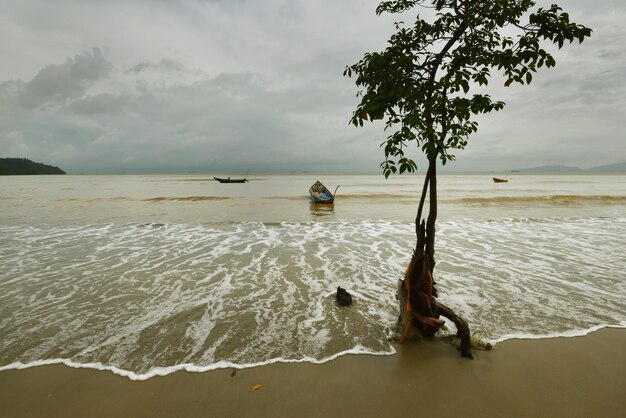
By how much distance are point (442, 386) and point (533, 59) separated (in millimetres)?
4866

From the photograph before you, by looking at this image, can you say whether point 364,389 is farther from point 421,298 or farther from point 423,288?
point 423,288

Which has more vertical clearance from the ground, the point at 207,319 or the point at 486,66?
the point at 486,66

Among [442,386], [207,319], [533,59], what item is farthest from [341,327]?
[533,59]

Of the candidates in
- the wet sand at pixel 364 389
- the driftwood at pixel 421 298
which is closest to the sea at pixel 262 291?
the wet sand at pixel 364 389

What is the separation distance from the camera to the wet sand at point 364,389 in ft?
12.8

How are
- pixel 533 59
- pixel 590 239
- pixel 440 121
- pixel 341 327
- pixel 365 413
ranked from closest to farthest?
1. pixel 365 413
2. pixel 533 59
3. pixel 440 121
4. pixel 341 327
5. pixel 590 239

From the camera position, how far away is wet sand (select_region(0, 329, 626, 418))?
12.8ft

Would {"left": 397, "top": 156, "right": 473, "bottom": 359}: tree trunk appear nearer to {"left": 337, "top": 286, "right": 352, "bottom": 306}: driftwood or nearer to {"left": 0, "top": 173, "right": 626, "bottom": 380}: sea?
{"left": 0, "top": 173, "right": 626, "bottom": 380}: sea

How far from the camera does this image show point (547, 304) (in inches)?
279

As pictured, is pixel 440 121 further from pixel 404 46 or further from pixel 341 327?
pixel 341 327

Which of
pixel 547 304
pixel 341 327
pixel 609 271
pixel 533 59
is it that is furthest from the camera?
pixel 609 271

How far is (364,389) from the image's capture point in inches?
169

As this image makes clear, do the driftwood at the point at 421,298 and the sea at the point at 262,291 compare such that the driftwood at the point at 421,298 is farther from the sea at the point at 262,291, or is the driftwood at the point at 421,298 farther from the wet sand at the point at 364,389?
the sea at the point at 262,291

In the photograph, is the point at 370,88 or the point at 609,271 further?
the point at 609,271
